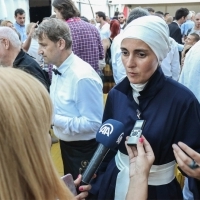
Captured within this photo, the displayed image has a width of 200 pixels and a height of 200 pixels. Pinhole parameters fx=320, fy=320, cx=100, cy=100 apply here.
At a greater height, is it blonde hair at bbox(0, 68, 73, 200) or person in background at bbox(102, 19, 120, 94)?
blonde hair at bbox(0, 68, 73, 200)

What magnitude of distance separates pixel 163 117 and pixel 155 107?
2.4 inches

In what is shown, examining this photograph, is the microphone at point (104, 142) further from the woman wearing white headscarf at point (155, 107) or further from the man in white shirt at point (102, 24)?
the man in white shirt at point (102, 24)

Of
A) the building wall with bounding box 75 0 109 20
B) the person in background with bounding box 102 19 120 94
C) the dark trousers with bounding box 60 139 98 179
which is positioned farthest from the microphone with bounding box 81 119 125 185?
the building wall with bounding box 75 0 109 20

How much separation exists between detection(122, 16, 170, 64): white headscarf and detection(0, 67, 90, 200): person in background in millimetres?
701

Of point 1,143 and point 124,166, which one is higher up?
point 1,143

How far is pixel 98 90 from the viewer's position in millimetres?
2143

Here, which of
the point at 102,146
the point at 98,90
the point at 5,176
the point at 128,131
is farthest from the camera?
the point at 98,90

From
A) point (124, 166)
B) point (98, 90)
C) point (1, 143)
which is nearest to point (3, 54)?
point (98, 90)

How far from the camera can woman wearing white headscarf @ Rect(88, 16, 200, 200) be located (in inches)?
54.1

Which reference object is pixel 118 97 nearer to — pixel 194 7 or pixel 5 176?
pixel 5 176

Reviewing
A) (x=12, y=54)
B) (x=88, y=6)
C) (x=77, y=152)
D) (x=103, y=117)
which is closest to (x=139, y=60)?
(x=103, y=117)

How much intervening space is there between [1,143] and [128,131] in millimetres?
793

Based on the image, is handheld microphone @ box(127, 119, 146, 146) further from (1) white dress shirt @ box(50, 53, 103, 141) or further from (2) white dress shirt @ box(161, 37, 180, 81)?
(2) white dress shirt @ box(161, 37, 180, 81)

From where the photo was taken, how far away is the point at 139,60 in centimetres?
142
